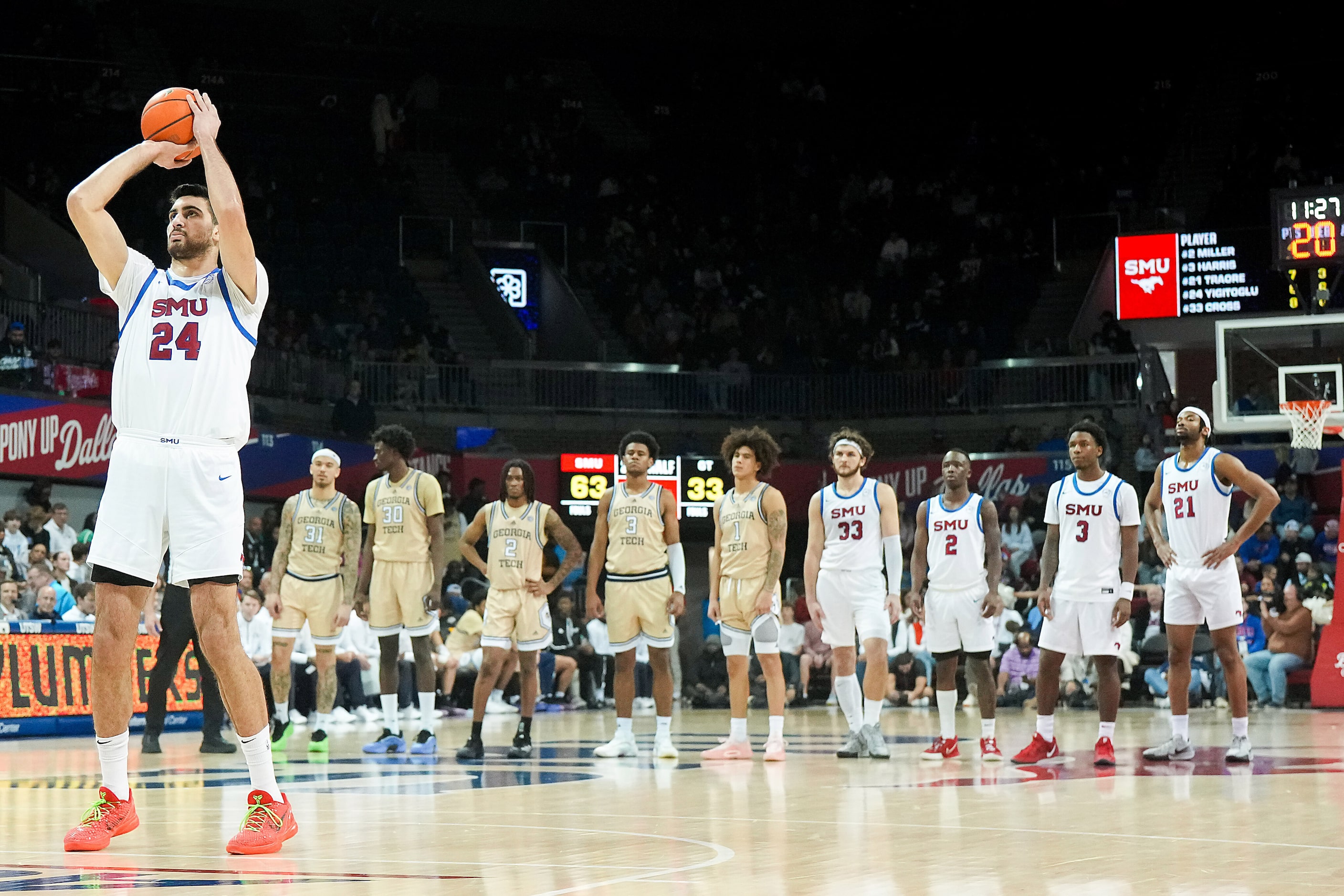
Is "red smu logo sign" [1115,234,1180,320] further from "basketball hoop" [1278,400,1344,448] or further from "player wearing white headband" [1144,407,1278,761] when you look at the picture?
"player wearing white headband" [1144,407,1278,761]

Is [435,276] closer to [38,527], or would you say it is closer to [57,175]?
[57,175]

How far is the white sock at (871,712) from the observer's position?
11375 millimetres

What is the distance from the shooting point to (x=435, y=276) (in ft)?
103

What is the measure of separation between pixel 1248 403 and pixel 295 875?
52.7 feet

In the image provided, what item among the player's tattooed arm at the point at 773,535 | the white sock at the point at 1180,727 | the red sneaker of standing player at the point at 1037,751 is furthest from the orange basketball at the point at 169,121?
the white sock at the point at 1180,727

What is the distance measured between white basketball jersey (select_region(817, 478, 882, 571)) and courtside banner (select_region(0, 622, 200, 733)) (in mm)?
6049

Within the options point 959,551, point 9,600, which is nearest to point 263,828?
point 959,551

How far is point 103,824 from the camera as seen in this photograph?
6297 millimetres

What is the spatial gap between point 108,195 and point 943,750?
23.6 feet

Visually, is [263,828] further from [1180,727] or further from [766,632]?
[1180,727]

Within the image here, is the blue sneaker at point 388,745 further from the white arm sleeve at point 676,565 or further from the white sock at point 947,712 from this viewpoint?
the white sock at point 947,712

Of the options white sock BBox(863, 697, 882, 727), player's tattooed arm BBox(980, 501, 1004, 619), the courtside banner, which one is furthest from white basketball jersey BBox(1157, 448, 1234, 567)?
the courtside banner

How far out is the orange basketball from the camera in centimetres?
639

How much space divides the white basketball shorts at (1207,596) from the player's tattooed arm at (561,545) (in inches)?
168
